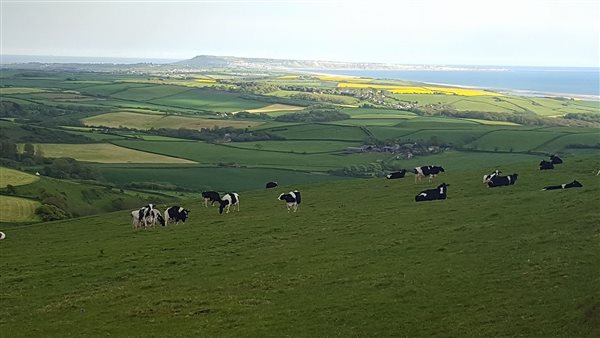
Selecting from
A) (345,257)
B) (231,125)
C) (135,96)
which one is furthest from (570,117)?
(345,257)

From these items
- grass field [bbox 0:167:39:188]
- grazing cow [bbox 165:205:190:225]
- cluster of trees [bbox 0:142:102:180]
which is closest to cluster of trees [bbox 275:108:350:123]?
cluster of trees [bbox 0:142:102:180]

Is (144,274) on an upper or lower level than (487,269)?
lower

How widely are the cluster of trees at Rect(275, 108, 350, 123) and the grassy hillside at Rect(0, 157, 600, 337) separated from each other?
9238 centimetres

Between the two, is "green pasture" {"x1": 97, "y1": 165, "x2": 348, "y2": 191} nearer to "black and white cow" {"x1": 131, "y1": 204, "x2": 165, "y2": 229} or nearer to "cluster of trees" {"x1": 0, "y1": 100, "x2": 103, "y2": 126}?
"black and white cow" {"x1": 131, "y1": 204, "x2": 165, "y2": 229}

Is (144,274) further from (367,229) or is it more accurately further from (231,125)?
(231,125)

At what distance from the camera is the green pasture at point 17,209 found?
43.4m

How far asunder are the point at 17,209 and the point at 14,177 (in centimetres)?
1208

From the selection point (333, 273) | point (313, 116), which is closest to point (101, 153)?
point (313, 116)

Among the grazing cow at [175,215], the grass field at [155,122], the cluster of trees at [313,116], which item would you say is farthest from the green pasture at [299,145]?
the grazing cow at [175,215]

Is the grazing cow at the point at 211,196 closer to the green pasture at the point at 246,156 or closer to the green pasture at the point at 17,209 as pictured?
the green pasture at the point at 17,209

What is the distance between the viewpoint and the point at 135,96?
588ft

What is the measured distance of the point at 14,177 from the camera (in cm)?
5625

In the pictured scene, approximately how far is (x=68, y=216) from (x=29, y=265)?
20382 millimetres

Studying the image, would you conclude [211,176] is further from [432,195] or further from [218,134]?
[432,195]
